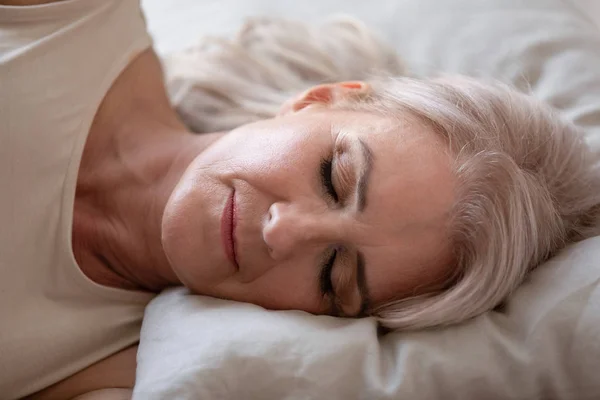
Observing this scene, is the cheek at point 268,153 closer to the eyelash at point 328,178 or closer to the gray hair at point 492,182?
the eyelash at point 328,178

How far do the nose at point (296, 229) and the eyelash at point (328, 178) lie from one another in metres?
0.03

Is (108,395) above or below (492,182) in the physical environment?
below

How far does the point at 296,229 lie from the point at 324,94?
37 centimetres

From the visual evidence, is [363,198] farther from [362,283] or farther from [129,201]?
[129,201]

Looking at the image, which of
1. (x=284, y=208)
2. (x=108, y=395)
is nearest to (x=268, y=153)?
(x=284, y=208)

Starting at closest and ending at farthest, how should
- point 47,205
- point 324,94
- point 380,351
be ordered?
point 380,351 → point 47,205 → point 324,94

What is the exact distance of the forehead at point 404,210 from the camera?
92 centimetres

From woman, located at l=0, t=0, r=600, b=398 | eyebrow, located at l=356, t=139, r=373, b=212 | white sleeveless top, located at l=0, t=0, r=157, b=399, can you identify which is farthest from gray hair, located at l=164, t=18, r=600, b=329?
white sleeveless top, located at l=0, t=0, r=157, b=399

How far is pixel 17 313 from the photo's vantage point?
3.30 feet

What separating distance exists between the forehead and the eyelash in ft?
0.15

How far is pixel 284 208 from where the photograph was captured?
94 centimetres

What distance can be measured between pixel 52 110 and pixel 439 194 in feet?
2.09

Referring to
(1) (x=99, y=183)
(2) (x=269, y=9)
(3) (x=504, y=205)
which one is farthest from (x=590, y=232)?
(2) (x=269, y=9)

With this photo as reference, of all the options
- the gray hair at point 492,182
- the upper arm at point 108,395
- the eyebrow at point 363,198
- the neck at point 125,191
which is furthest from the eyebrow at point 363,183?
the upper arm at point 108,395
